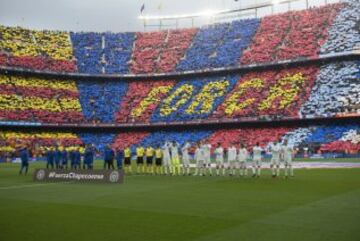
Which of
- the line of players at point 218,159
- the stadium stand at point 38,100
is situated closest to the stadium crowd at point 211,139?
the stadium stand at point 38,100

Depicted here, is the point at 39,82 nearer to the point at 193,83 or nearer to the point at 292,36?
the point at 193,83

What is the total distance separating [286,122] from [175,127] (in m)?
17.9

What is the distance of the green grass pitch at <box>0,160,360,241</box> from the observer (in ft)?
33.7

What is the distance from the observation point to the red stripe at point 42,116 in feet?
212

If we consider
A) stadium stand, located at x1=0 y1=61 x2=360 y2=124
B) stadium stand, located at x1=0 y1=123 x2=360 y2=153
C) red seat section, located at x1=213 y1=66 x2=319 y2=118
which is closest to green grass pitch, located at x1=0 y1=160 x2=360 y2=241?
stadium stand, located at x1=0 y1=123 x2=360 y2=153

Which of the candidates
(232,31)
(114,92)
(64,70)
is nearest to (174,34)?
(232,31)

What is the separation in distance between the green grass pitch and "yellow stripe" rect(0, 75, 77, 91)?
54.5 meters

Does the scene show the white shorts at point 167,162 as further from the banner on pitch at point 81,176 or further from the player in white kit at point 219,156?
the banner on pitch at point 81,176

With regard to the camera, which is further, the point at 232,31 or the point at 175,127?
the point at 232,31

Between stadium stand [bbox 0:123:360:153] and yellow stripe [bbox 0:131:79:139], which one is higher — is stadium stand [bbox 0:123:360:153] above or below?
below

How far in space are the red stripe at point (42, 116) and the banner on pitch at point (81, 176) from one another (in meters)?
41.5

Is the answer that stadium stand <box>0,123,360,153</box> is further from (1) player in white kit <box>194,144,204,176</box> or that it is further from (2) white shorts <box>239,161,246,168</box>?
(1) player in white kit <box>194,144,204,176</box>

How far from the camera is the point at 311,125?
194ft

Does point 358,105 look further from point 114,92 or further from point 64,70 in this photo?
point 64,70
